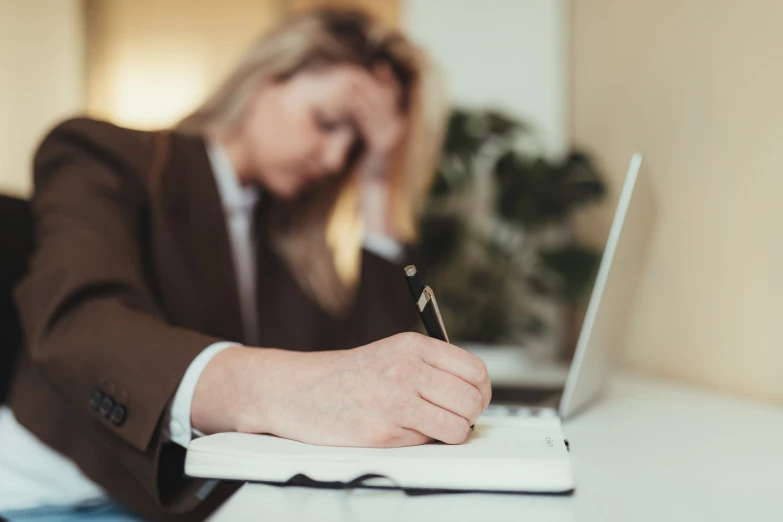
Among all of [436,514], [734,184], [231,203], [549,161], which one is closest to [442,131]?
[549,161]

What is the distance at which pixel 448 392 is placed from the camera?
483 millimetres

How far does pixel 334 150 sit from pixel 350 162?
0.20 m

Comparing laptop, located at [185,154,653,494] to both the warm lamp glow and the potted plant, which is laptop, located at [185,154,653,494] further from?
the warm lamp glow

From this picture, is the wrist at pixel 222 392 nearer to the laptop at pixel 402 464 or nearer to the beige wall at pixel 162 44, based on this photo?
the laptop at pixel 402 464

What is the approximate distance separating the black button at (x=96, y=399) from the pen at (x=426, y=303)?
325 millimetres

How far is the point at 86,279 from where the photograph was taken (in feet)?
2.23

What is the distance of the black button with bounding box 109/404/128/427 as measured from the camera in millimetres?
571

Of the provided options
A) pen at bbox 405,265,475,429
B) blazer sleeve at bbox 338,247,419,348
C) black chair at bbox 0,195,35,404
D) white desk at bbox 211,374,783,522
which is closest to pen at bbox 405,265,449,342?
pen at bbox 405,265,475,429

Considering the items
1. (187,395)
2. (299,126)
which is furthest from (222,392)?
(299,126)

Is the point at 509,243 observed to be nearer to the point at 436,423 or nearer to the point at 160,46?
the point at 436,423

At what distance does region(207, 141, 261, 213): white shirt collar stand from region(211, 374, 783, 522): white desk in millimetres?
1089

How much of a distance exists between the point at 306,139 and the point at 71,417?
2.99ft

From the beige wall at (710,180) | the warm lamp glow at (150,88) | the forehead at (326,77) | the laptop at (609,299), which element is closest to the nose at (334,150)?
the forehead at (326,77)

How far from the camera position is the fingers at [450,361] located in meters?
0.49
